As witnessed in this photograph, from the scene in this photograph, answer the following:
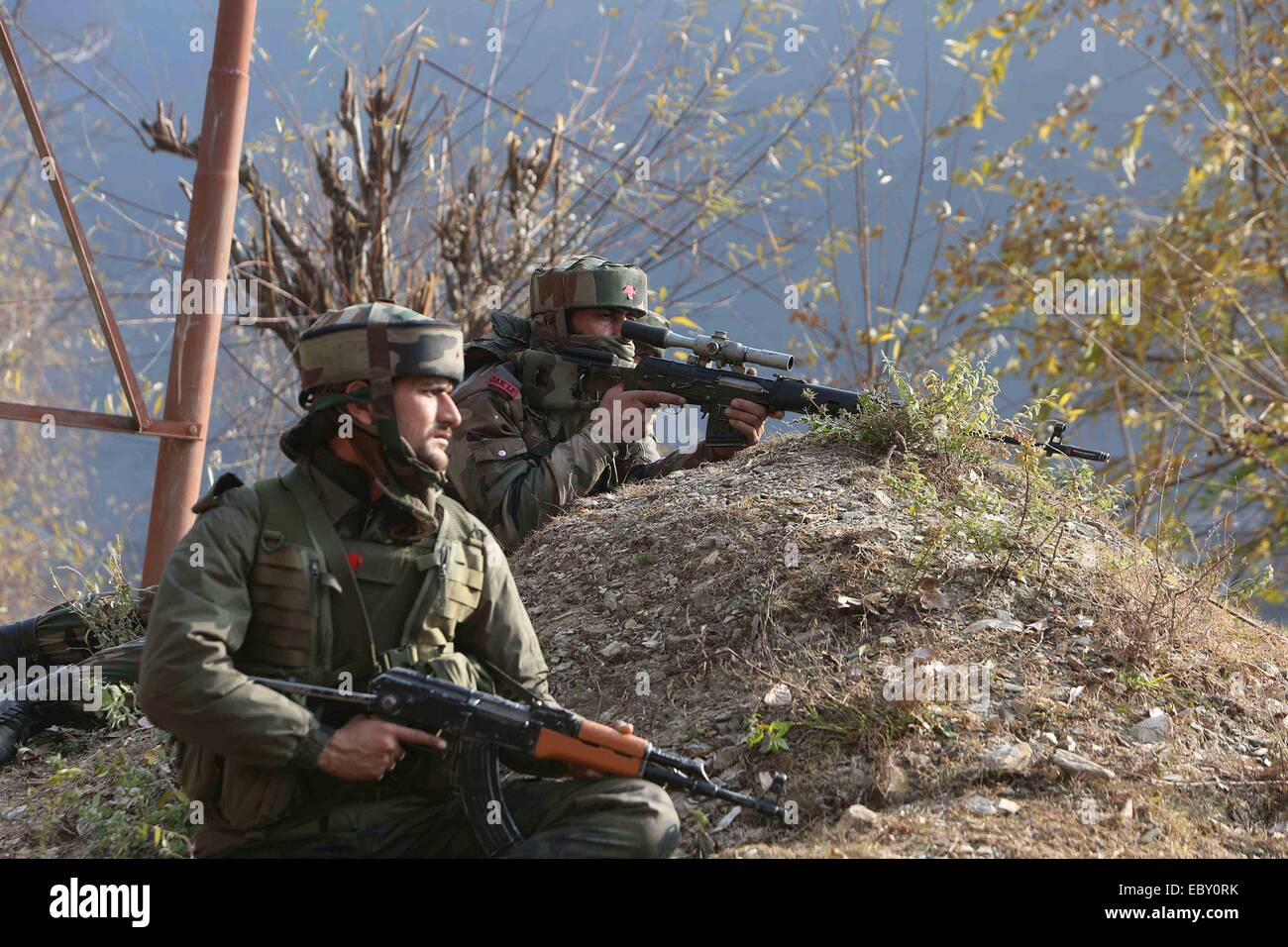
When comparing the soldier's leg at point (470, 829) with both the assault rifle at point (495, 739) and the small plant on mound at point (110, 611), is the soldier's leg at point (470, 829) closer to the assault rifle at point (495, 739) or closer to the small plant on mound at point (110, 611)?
the assault rifle at point (495, 739)

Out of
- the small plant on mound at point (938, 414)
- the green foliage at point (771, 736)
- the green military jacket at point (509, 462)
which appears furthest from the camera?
the green military jacket at point (509, 462)

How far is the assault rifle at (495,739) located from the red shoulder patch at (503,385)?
296cm

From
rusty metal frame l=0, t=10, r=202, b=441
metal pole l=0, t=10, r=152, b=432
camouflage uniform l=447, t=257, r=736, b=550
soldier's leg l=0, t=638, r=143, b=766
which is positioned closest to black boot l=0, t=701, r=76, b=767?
soldier's leg l=0, t=638, r=143, b=766

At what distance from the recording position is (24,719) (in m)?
5.29

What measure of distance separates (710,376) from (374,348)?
2969 mm

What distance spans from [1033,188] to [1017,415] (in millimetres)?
6890

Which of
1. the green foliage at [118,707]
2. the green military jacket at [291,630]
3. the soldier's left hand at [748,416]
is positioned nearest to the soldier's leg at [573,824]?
the green military jacket at [291,630]

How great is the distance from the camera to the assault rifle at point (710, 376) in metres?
6.13

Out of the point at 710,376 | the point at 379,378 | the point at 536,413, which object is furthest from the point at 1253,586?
the point at 379,378

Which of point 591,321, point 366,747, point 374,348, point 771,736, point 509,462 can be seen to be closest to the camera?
point 366,747

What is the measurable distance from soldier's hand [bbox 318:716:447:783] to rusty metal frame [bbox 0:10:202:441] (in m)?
2.89

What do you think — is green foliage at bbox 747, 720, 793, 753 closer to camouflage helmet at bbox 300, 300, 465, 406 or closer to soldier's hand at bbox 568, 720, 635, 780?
soldier's hand at bbox 568, 720, 635, 780

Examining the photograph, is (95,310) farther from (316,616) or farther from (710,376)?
(316,616)
